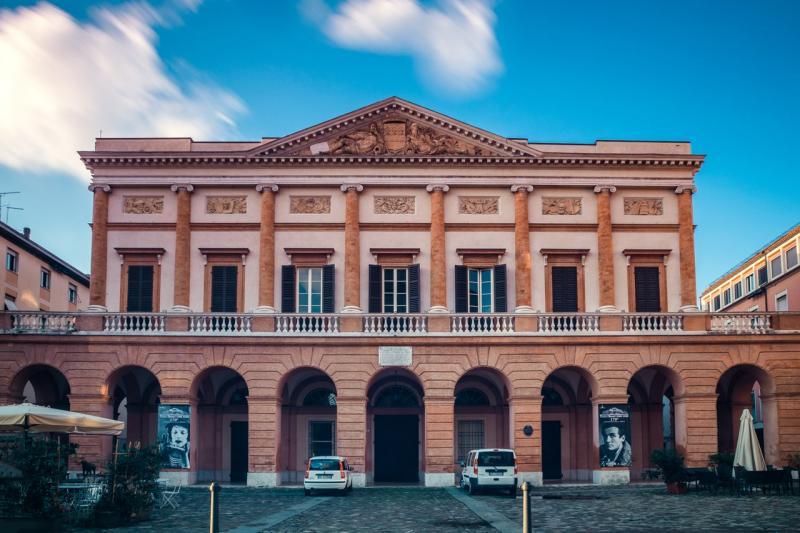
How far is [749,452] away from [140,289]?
2368 centimetres

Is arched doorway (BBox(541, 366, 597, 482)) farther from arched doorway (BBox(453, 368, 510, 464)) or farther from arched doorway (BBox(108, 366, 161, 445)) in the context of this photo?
arched doorway (BBox(108, 366, 161, 445))

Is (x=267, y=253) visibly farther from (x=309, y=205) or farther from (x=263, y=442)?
(x=263, y=442)

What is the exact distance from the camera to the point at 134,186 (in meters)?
38.2

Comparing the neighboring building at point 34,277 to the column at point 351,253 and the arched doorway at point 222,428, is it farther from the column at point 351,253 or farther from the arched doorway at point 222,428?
the column at point 351,253

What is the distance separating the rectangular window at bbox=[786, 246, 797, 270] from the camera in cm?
4838

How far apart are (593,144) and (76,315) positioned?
71.7ft

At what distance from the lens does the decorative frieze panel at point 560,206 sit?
38375 mm

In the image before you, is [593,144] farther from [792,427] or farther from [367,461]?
[367,461]

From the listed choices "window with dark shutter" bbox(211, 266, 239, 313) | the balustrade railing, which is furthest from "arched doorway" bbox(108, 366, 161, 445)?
the balustrade railing

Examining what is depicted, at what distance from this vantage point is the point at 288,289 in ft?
123

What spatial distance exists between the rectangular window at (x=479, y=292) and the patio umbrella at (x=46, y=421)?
53.7 feet

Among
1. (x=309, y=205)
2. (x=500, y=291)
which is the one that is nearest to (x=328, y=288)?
(x=309, y=205)

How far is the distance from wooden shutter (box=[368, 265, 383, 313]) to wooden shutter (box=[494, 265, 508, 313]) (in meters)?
4.62

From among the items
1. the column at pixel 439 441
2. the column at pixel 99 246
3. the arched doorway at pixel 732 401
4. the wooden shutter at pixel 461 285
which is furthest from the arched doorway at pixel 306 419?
the arched doorway at pixel 732 401
